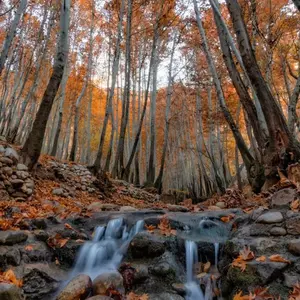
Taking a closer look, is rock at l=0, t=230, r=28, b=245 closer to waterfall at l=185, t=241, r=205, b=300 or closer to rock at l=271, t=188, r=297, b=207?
waterfall at l=185, t=241, r=205, b=300

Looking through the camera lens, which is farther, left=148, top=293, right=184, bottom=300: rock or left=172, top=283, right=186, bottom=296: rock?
left=172, top=283, right=186, bottom=296: rock

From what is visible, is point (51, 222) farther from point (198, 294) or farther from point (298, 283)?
point (298, 283)

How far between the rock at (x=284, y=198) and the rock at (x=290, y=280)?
109cm

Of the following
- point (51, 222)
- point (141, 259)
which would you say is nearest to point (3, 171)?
point (51, 222)

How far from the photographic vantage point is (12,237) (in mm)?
3211

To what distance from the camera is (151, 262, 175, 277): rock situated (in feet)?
9.57

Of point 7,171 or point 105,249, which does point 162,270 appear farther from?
point 7,171

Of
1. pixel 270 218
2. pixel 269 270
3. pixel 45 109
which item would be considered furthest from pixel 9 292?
pixel 45 109

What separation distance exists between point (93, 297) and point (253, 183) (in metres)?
4.75

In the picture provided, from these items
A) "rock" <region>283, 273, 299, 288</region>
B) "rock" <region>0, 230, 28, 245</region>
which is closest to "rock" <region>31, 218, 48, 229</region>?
"rock" <region>0, 230, 28, 245</region>

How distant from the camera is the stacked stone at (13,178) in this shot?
518 centimetres

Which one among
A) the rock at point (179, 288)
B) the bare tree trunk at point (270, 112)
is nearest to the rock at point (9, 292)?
the rock at point (179, 288)

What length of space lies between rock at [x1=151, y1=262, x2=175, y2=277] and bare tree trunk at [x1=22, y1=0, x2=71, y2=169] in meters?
4.41

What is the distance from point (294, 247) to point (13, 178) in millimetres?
5137
